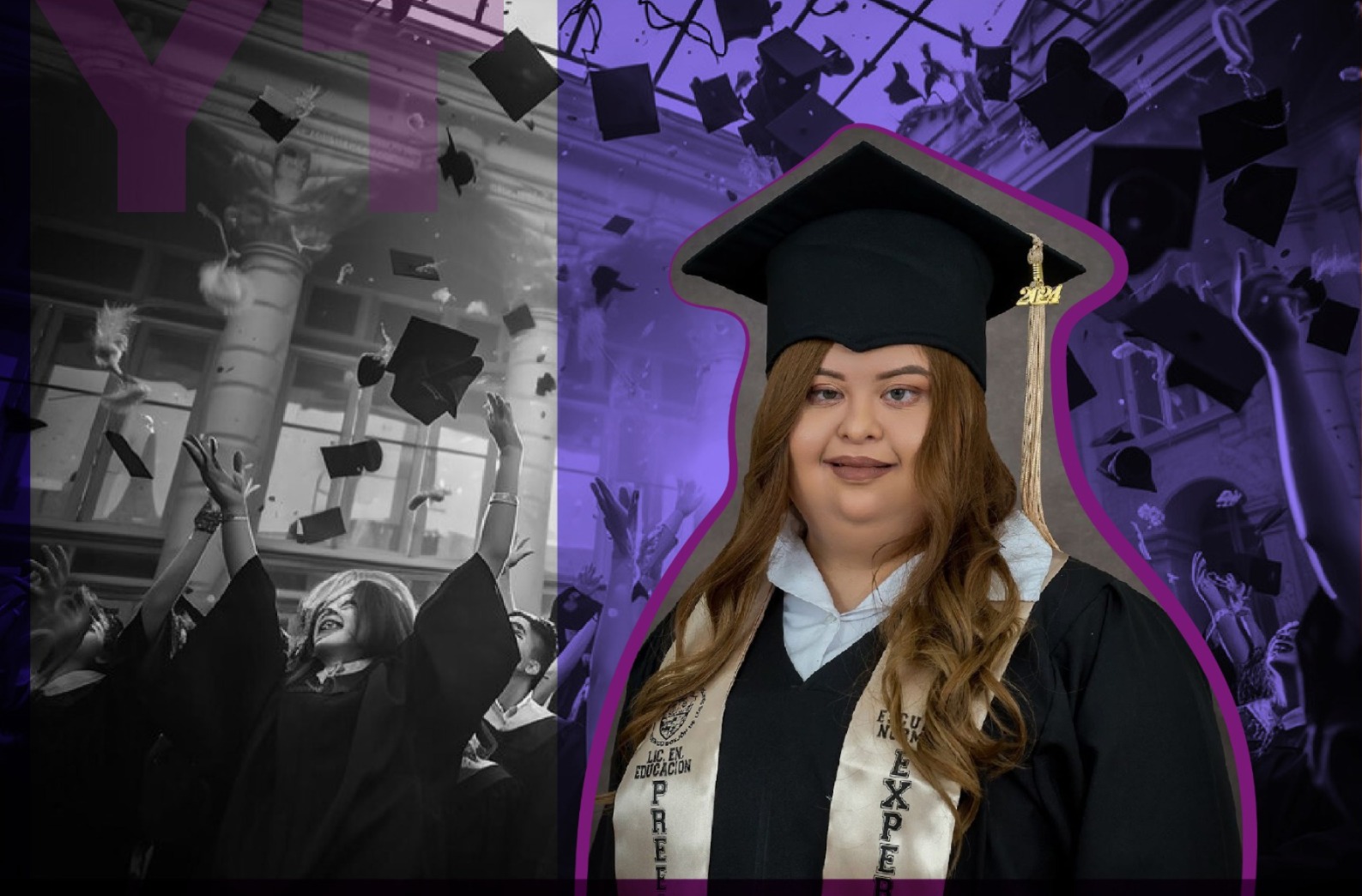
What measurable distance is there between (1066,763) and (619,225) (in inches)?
62.8

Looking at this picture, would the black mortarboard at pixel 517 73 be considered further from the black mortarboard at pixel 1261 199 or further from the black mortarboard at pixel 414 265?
the black mortarboard at pixel 1261 199

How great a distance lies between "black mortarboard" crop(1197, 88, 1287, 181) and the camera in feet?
6.28

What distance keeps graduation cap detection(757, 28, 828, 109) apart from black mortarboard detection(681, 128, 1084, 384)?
913 millimetres

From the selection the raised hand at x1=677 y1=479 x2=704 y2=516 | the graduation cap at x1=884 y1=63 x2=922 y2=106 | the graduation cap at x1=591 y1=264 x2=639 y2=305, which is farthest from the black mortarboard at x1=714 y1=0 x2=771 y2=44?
the raised hand at x1=677 y1=479 x2=704 y2=516

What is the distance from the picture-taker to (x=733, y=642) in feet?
4.46

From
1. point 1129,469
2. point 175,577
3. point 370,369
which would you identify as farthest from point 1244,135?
point 175,577

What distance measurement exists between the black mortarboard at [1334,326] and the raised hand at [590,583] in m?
1.60

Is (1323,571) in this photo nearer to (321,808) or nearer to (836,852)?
(836,852)

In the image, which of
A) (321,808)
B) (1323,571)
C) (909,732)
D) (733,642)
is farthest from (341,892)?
(1323,571)

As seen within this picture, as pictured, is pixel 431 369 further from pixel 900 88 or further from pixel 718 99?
pixel 900 88

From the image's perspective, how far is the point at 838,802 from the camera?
1.14m

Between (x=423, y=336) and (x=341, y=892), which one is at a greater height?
(x=423, y=336)

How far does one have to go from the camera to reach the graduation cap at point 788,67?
84.9 inches

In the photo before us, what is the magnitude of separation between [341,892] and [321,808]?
0.17 m
